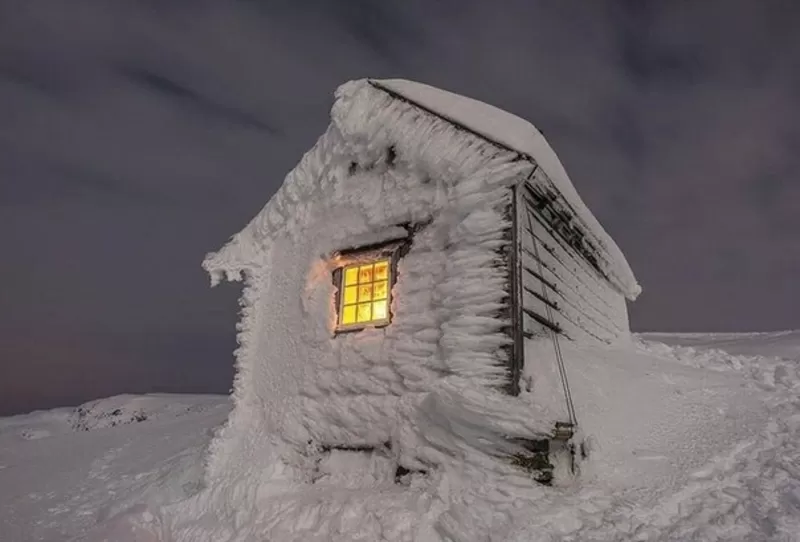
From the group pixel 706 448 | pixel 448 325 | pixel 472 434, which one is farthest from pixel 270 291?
pixel 706 448

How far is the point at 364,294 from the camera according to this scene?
298 inches

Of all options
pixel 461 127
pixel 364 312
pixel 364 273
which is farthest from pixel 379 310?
pixel 461 127

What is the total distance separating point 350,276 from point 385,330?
4.34 feet

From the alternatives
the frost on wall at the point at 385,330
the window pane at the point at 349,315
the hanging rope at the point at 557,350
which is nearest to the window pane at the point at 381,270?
the frost on wall at the point at 385,330

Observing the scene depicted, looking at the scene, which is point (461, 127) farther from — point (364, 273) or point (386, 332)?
point (386, 332)

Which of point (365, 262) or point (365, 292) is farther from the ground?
point (365, 262)

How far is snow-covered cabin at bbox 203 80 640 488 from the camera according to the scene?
595cm

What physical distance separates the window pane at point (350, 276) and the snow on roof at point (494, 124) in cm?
265

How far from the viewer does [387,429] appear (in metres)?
6.39

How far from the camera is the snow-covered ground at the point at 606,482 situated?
14.4ft

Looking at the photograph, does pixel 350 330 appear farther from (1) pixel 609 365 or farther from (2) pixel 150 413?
(2) pixel 150 413

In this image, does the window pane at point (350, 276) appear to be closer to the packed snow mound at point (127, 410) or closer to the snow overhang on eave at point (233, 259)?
the snow overhang on eave at point (233, 259)

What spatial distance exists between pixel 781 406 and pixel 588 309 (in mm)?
3093

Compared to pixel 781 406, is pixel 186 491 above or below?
below
